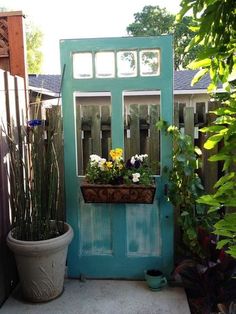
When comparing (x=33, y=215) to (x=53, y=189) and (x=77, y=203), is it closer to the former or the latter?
(x=53, y=189)

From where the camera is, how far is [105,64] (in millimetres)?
2494

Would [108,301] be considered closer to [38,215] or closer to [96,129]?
[38,215]

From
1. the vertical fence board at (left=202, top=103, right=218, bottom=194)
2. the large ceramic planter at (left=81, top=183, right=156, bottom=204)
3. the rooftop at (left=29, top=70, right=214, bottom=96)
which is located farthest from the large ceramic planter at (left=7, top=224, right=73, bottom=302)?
the rooftop at (left=29, top=70, right=214, bottom=96)

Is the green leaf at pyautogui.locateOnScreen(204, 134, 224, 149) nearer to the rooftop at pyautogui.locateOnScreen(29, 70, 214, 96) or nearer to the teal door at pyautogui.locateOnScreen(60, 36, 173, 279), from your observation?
the teal door at pyautogui.locateOnScreen(60, 36, 173, 279)

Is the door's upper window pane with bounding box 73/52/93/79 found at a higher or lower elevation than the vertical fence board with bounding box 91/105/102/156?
higher

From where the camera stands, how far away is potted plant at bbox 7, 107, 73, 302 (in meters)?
2.27

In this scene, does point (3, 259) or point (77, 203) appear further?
point (77, 203)

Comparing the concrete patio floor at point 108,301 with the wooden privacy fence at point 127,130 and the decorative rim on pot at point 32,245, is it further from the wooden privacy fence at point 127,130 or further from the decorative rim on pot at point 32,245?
the wooden privacy fence at point 127,130

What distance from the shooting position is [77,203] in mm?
2643

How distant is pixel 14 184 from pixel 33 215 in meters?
0.26

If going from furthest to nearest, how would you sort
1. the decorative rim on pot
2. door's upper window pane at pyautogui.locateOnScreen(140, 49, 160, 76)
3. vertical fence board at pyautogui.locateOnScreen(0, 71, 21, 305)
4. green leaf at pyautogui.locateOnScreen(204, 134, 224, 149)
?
door's upper window pane at pyautogui.locateOnScreen(140, 49, 160, 76)
vertical fence board at pyautogui.locateOnScreen(0, 71, 21, 305)
the decorative rim on pot
green leaf at pyautogui.locateOnScreen(204, 134, 224, 149)

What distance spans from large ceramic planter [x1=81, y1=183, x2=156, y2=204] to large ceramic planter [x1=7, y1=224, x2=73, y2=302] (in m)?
0.32

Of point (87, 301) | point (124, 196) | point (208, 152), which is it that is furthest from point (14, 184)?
point (208, 152)

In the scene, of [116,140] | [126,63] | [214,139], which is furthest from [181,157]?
[214,139]
